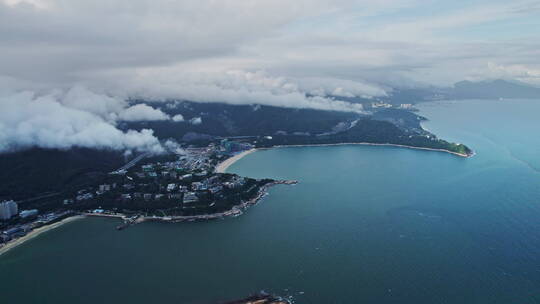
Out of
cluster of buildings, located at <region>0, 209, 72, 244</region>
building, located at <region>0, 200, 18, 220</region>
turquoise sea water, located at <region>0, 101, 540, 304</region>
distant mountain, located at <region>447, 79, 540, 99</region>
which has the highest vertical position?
distant mountain, located at <region>447, 79, 540, 99</region>

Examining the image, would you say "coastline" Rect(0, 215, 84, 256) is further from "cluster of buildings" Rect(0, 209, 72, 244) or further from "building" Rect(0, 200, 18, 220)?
"building" Rect(0, 200, 18, 220)

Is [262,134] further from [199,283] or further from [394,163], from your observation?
[199,283]

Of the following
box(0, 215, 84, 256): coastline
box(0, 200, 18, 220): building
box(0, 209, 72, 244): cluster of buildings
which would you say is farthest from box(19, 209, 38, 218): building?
box(0, 215, 84, 256): coastline

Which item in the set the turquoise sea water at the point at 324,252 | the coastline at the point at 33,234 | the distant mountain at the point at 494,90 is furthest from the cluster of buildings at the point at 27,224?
the distant mountain at the point at 494,90

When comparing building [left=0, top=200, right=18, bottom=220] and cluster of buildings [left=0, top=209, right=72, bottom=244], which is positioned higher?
Result: building [left=0, top=200, right=18, bottom=220]

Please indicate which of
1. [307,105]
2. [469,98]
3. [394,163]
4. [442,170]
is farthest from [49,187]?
[469,98]

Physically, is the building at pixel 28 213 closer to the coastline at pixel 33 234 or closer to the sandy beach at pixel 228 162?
the coastline at pixel 33 234
